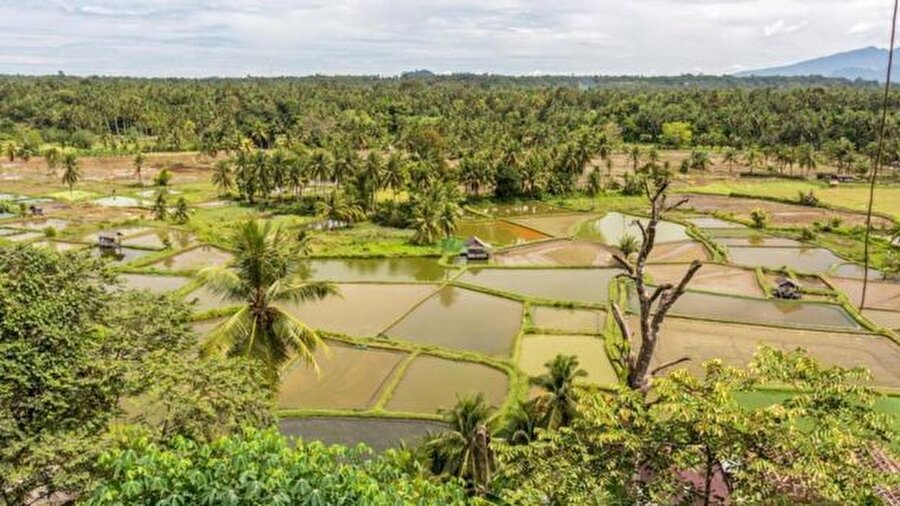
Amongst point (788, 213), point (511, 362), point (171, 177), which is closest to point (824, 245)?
point (788, 213)

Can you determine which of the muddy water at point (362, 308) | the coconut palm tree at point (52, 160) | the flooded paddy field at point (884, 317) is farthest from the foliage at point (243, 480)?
the coconut palm tree at point (52, 160)

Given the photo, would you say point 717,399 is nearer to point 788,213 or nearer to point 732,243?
point 732,243

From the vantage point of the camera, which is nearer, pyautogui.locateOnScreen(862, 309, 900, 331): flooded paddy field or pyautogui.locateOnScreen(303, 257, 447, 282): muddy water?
pyautogui.locateOnScreen(862, 309, 900, 331): flooded paddy field

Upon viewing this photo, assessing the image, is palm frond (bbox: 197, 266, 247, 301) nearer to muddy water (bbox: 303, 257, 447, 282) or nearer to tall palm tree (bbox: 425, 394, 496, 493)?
tall palm tree (bbox: 425, 394, 496, 493)

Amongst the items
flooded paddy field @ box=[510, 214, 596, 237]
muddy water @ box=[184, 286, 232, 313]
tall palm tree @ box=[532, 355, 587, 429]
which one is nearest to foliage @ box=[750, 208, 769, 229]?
flooded paddy field @ box=[510, 214, 596, 237]

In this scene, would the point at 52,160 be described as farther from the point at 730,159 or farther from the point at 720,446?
the point at 720,446
